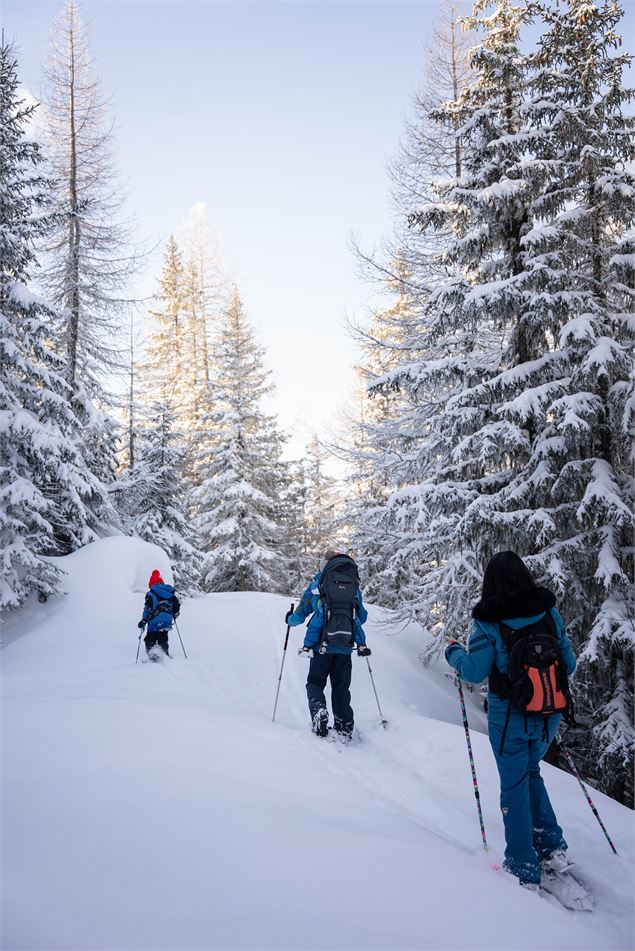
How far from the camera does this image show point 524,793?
12.2 feet

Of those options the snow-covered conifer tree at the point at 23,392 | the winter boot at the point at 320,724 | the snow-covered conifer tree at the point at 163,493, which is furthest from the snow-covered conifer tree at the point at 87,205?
the winter boot at the point at 320,724

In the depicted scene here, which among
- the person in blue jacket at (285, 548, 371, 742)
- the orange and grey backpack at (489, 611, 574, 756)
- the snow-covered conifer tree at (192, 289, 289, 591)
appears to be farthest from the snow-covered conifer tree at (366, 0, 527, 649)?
the snow-covered conifer tree at (192, 289, 289, 591)

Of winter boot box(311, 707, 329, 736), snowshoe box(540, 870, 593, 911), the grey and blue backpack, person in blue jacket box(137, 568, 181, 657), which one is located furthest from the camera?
person in blue jacket box(137, 568, 181, 657)

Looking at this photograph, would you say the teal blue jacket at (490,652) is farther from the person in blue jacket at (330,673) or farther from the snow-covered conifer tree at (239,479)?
the snow-covered conifer tree at (239,479)

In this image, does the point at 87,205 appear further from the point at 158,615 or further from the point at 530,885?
the point at 530,885

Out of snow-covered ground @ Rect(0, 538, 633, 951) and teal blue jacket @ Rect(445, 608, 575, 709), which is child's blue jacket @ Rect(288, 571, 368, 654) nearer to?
snow-covered ground @ Rect(0, 538, 633, 951)

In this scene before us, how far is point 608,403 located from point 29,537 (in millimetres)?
11874

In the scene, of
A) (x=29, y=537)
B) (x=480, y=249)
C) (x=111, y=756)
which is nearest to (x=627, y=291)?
(x=480, y=249)

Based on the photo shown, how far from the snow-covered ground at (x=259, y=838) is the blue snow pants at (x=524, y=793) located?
22 cm

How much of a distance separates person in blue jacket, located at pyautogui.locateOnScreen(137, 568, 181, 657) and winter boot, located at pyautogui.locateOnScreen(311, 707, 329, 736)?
4651 millimetres

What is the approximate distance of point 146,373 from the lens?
3123 cm

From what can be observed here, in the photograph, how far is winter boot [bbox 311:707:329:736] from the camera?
6488 millimetres

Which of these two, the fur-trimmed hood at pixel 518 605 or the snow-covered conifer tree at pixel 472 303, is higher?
the snow-covered conifer tree at pixel 472 303

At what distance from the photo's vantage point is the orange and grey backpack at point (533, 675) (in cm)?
370
